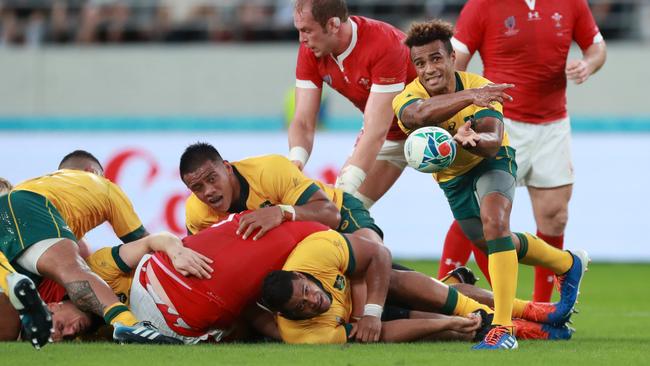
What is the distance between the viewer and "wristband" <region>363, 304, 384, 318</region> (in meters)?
6.96

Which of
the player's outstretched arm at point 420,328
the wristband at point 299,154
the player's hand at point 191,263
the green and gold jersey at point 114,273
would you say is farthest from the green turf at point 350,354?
the wristband at point 299,154

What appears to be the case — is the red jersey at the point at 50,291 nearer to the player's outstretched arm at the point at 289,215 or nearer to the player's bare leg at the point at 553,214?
the player's outstretched arm at the point at 289,215

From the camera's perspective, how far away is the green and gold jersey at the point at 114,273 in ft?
24.3

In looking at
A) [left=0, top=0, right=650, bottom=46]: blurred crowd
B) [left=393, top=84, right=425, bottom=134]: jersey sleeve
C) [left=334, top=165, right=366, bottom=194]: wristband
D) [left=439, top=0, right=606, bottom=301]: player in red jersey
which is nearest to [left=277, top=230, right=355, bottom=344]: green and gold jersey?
[left=393, top=84, right=425, bottom=134]: jersey sleeve

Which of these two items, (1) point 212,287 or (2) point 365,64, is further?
(2) point 365,64

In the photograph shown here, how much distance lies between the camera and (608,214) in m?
13.8

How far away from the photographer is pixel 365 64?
845 centimetres

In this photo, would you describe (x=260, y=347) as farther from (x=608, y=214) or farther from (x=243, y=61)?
(x=243, y=61)

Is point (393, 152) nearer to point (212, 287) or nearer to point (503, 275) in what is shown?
point (503, 275)

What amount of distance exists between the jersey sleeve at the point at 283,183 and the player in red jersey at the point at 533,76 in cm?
187

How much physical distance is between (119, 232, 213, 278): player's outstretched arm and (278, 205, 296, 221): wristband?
55cm

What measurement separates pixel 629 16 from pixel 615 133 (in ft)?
15.8

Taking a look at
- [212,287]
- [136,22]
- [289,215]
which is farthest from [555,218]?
[136,22]

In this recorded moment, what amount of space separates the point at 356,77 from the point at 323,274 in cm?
208
